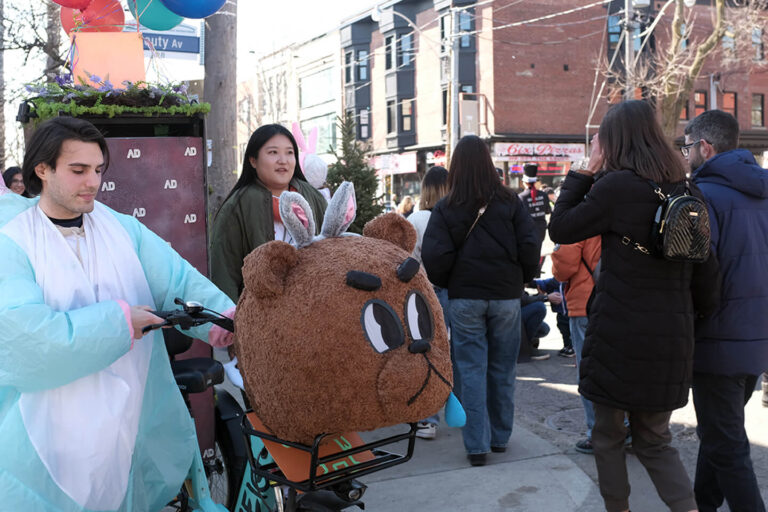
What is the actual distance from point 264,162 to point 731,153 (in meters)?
2.36

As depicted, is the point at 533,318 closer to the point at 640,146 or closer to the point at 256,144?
the point at 640,146

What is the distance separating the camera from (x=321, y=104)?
1810 inches

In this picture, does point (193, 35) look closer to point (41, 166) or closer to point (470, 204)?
point (470, 204)

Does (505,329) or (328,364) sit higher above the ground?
(328,364)

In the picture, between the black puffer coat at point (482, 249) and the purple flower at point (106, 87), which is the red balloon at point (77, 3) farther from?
the black puffer coat at point (482, 249)

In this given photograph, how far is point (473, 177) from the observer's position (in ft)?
15.0

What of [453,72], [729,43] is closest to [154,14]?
[453,72]

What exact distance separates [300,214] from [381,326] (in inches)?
17.3

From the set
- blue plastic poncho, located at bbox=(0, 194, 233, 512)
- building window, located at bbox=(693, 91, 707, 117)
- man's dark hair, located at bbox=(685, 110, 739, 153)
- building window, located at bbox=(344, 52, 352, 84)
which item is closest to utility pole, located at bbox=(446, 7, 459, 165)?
building window, located at bbox=(693, 91, 707, 117)

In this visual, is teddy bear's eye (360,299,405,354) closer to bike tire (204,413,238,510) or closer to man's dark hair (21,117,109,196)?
man's dark hair (21,117,109,196)

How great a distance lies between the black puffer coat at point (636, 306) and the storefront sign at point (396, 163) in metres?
34.3

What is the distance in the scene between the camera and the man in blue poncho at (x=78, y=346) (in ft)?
6.94

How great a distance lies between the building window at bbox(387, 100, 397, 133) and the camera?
38719 mm

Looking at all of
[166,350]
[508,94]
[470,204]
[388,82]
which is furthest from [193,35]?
[388,82]
